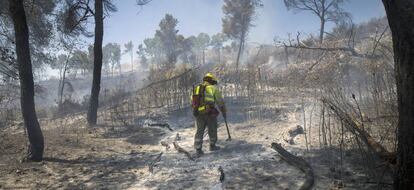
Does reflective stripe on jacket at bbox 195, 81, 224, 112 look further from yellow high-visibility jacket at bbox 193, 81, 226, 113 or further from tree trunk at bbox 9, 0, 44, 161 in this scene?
tree trunk at bbox 9, 0, 44, 161

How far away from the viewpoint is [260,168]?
6129mm

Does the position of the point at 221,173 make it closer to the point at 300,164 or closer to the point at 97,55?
the point at 300,164

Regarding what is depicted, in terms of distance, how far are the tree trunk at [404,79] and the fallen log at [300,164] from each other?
1.44 metres

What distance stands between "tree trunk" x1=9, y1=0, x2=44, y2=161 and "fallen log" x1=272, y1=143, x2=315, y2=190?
5.18 metres

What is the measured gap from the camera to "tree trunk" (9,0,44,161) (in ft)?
23.1

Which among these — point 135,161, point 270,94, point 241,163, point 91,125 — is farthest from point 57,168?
point 270,94

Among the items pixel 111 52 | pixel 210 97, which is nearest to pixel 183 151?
pixel 210 97

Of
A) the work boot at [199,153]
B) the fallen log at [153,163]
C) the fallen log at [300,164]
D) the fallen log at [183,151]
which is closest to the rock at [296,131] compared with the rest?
the fallen log at [300,164]

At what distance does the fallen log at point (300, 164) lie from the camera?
5.00 m

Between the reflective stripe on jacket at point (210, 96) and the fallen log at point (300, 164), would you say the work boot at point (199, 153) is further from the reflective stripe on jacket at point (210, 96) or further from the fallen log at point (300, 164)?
the fallen log at point (300, 164)

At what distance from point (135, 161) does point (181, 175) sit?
5.78 feet

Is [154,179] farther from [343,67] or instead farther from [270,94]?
[343,67]

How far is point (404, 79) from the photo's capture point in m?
3.60

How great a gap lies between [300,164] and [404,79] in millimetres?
2732
